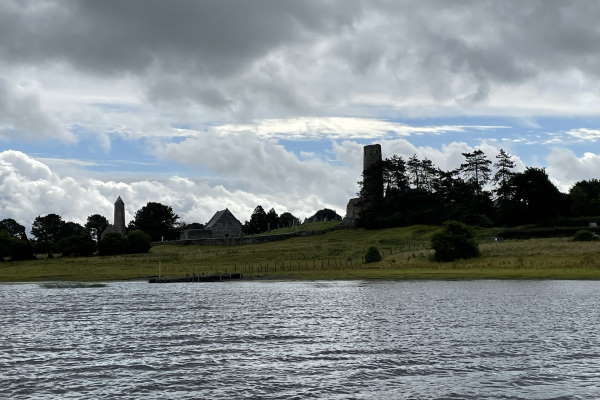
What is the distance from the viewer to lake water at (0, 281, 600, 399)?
18.2 m

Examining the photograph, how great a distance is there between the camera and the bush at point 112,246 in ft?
344

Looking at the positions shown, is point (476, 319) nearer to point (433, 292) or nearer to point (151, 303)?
point (433, 292)

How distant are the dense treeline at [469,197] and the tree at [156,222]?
52.8 metres

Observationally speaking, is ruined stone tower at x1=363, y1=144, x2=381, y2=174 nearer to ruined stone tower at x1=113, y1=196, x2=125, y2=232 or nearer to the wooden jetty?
ruined stone tower at x1=113, y1=196, x2=125, y2=232

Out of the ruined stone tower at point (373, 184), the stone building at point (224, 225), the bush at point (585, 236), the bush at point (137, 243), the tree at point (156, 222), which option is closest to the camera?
the bush at point (585, 236)

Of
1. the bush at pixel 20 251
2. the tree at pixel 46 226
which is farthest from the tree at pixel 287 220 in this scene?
the bush at pixel 20 251

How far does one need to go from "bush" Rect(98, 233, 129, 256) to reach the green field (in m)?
7.15

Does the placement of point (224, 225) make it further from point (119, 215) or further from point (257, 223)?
point (257, 223)

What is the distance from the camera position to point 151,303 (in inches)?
1738

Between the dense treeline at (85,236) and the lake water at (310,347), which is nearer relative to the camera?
the lake water at (310,347)

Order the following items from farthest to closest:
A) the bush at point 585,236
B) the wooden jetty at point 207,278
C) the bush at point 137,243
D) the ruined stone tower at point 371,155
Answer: the ruined stone tower at point 371,155 < the bush at point 137,243 < the bush at point 585,236 < the wooden jetty at point 207,278

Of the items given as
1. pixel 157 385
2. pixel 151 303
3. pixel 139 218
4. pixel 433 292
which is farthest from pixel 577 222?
pixel 139 218

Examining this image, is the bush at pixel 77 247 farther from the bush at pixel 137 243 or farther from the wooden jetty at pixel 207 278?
the wooden jetty at pixel 207 278

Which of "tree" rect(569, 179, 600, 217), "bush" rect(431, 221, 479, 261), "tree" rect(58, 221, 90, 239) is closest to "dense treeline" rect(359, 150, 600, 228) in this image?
"tree" rect(569, 179, 600, 217)
